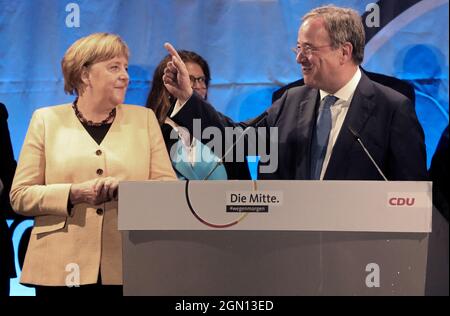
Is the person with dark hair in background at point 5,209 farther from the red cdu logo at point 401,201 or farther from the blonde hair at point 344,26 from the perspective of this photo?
the red cdu logo at point 401,201

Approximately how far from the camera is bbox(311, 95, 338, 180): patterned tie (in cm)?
412

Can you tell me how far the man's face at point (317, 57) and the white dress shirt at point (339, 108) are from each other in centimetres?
6

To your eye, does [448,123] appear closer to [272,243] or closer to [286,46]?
[286,46]

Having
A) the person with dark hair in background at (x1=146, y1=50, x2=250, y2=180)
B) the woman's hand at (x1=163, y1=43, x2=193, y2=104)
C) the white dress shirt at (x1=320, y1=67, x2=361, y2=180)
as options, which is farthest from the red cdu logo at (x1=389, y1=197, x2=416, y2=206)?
the woman's hand at (x1=163, y1=43, x2=193, y2=104)

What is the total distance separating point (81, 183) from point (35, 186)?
0.26m

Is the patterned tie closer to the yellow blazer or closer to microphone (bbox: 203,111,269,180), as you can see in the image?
microphone (bbox: 203,111,269,180)

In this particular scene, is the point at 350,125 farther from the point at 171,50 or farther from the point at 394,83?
the point at 171,50

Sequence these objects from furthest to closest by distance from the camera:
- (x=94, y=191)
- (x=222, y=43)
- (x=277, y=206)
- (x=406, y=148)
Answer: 1. (x=222, y=43)
2. (x=406, y=148)
3. (x=94, y=191)
4. (x=277, y=206)

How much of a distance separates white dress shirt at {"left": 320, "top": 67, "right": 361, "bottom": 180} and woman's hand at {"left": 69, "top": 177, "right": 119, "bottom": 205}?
1.20 meters

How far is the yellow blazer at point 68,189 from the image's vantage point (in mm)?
3932

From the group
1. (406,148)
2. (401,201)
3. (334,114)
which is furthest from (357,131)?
(401,201)

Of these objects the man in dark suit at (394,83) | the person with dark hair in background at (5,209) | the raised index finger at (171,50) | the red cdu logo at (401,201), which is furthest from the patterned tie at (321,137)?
the person with dark hair in background at (5,209)

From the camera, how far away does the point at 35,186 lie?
3.95 metres
